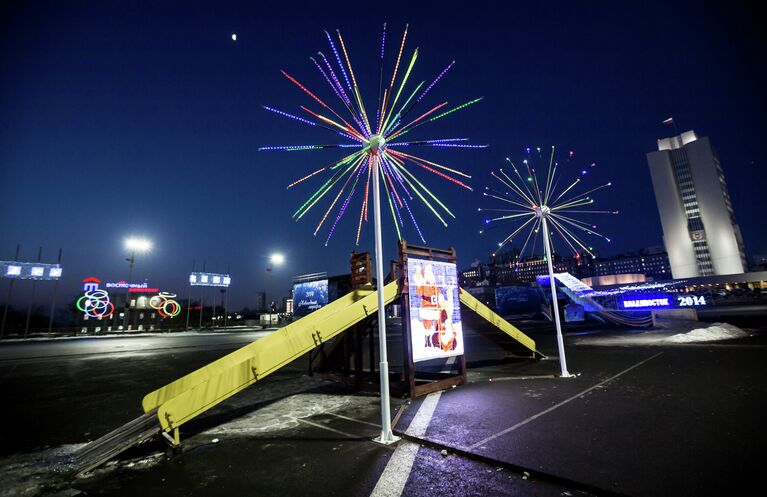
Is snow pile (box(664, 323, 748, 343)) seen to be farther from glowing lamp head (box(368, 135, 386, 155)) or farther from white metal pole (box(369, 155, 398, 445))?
glowing lamp head (box(368, 135, 386, 155))

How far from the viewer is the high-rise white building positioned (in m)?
91.8

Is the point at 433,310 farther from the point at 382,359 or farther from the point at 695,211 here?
the point at 695,211

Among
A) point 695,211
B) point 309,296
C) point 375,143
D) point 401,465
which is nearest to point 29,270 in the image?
point 309,296

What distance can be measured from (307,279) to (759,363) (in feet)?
239

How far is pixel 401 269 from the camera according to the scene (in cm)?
1060

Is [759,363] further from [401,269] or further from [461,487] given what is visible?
[461,487]

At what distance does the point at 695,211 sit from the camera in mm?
97500

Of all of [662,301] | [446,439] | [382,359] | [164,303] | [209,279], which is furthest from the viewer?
[209,279]

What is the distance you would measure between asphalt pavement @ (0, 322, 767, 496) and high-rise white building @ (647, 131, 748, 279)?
358ft

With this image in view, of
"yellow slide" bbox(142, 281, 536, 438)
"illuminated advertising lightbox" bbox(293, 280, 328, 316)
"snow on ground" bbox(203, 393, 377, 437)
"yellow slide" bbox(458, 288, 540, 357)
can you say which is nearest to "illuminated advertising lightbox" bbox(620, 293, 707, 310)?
"yellow slide" bbox(458, 288, 540, 357)

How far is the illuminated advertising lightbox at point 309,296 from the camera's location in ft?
235

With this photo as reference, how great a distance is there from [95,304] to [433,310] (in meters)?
67.6

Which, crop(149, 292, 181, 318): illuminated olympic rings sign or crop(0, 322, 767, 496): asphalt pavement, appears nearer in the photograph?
crop(0, 322, 767, 496): asphalt pavement

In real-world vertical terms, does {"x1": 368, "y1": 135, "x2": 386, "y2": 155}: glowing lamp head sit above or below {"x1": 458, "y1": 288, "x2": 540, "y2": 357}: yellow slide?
above
